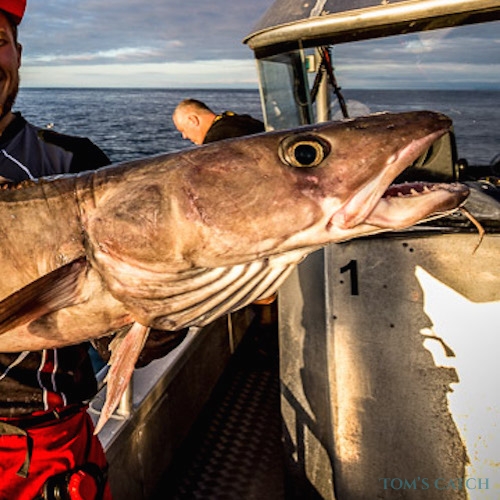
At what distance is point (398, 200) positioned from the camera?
159 cm

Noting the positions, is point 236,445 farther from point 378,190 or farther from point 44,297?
point 378,190

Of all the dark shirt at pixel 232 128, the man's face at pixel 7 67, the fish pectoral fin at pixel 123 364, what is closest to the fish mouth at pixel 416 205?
the fish pectoral fin at pixel 123 364

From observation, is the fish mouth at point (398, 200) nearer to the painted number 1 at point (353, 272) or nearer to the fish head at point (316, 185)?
the fish head at point (316, 185)

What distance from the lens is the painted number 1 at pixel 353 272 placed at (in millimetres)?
2986

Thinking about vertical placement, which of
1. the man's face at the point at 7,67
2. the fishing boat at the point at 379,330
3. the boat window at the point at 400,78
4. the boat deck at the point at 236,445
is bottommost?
the boat deck at the point at 236,445

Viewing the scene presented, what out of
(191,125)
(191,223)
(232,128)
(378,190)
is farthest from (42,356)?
(191,125)

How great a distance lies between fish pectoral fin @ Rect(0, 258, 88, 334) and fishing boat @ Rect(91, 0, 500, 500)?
5.16ft

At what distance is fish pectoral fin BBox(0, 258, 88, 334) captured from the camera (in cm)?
174

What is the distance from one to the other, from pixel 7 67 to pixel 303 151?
5.02 ft

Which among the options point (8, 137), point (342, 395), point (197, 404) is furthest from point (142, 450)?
point (8, 137)

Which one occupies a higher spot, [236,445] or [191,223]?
[191,223]

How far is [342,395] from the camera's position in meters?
3.16

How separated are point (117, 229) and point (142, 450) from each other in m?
2.34

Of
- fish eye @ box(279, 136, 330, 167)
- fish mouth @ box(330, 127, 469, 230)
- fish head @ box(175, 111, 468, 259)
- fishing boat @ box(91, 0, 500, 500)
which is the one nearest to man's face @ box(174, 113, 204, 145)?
fishing boat @ box(91, 0, 500, 500)
